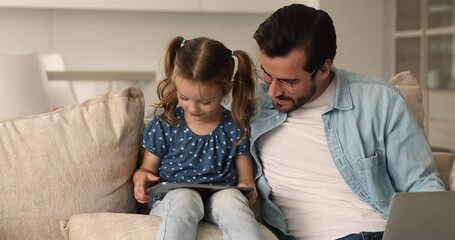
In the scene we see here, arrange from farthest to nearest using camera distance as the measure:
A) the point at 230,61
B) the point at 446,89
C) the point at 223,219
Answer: the point at 446,89 → the point at 230,61 → the point at 223,219

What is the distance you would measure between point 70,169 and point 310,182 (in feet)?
1.94

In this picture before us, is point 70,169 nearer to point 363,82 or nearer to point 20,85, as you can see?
point 363,82

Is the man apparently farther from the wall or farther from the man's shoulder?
the wall

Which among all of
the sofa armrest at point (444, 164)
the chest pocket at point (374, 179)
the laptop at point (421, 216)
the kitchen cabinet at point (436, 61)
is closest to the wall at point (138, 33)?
the kitchen cabinet at point (436, 61)

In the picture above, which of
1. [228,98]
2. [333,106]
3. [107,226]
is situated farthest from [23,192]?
[333,106]

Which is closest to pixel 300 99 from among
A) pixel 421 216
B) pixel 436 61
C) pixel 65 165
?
pixel 421 216

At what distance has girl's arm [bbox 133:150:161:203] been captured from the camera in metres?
1.79

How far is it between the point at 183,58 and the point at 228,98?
0.64ft

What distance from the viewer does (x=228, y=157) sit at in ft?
6.24

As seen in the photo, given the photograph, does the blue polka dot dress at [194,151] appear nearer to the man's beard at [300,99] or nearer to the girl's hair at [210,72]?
the girl's hair at [210,72]

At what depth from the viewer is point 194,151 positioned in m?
1.89

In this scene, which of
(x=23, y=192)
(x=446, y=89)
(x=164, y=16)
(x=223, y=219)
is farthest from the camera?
(x=164, y=16)

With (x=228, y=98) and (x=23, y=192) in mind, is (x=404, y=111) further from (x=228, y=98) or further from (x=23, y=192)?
(x=23, y=192)

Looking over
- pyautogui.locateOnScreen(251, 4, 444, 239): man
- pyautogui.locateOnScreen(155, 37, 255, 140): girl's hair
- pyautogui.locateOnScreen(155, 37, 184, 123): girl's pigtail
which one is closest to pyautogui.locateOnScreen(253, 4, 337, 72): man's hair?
pyautogui.locateOnScreen(251, 4, 444, 239): man
